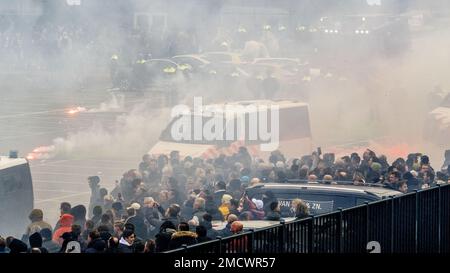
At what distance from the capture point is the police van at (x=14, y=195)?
12852 mm

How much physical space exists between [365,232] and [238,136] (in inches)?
336

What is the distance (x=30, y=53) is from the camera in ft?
104

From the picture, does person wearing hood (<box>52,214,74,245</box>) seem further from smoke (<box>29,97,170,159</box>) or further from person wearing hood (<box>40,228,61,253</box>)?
smoke (<box>29,97,170,159</box>)

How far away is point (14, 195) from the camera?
512 inches

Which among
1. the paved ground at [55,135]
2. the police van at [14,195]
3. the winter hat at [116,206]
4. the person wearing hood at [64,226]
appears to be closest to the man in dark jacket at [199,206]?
the winter hat at [116,206]

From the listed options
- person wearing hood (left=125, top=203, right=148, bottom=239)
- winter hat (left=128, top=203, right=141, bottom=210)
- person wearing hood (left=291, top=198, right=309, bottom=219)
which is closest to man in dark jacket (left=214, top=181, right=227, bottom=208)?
winter hat (left=128, top=203, right=141, bottom=210)

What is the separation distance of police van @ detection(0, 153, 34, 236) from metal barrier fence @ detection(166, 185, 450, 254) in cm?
445

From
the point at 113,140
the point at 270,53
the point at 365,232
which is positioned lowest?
the point at 365,232

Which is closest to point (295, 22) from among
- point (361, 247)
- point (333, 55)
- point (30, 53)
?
point (333, 55)

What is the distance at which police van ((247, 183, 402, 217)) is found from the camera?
10.8 meters

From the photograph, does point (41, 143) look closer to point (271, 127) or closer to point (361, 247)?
point (271, 127)

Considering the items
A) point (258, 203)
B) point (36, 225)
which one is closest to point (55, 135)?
point (258, 203)

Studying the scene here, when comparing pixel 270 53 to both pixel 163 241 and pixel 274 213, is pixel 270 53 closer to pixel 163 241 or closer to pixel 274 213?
pixel 274 213
